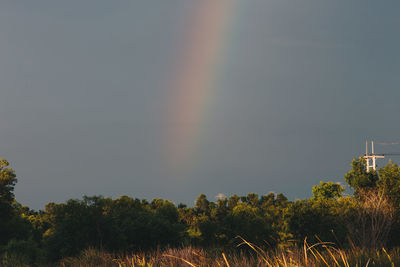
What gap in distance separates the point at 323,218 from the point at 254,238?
967cm

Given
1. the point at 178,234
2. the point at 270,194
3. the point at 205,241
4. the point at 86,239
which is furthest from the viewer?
the point at 270,194

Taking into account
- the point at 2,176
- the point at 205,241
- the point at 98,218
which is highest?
the point at 2,176

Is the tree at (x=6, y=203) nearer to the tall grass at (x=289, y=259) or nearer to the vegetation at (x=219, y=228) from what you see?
the vegetation at (x=219, y=228)

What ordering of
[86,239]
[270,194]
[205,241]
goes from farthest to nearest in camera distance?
1. [270,194]
2. [205,241]
3. [86,239]

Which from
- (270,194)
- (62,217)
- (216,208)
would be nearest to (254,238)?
(62,217)

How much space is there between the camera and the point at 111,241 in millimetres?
37719

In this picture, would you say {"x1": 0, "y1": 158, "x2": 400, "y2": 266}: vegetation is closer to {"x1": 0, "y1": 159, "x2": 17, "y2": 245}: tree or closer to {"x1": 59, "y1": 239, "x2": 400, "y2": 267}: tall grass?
{"x1": 0, "y1": 159, "x2": 17, "y2": 245}: tree

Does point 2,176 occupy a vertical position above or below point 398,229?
above

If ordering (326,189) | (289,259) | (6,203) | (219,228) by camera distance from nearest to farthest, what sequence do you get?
(289,259) < (6,203) < (219,228) < (326,189)

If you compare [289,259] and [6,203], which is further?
Result: [6,203]

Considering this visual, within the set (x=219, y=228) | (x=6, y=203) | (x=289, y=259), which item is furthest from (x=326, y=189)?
(x=289, y=259)

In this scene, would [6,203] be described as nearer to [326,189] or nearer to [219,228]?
[219,228]

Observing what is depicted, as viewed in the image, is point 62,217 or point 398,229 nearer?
point 398,229

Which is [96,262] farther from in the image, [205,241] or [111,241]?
[205,241]
